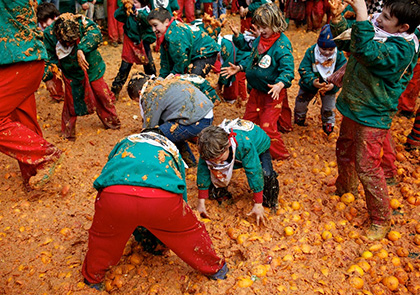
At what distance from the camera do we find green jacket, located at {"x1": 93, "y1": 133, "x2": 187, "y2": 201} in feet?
7.98

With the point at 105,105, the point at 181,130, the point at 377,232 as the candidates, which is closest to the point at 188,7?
the point at 105,105

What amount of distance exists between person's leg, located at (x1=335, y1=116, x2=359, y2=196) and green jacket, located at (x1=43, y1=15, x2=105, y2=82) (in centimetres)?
340

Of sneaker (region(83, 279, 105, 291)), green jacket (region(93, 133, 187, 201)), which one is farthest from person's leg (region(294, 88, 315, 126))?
sneaker (region(83, 279, 105, 291))

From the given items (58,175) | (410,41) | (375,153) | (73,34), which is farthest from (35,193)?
(410,41)

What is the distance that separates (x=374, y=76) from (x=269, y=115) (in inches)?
62.6

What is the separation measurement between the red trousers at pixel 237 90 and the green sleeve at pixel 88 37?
8.19 ft

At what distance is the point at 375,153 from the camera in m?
3.38

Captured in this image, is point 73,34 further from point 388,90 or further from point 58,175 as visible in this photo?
point 388,90

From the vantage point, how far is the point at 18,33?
350cm

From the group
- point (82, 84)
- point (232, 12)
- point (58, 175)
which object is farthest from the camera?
point (232, 12)

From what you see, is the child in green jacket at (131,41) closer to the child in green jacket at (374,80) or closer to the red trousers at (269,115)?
the red trousers at (269,115)

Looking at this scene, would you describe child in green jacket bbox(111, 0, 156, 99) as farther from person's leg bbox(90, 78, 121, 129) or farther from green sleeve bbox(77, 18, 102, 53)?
green sleeve bbox(77, 18, 102, 53)

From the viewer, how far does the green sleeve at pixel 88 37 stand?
187 inches

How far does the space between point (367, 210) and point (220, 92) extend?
380 centimetres
